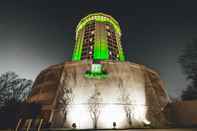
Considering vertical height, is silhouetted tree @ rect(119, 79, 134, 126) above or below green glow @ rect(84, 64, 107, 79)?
below

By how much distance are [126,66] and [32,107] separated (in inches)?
639

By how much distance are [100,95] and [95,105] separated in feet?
5.86

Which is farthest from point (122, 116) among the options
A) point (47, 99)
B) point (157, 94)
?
point (47, 99)

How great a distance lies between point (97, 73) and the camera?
108 ft

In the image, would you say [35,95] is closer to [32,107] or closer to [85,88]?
[32,107]

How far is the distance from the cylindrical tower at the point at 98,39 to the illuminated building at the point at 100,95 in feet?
42.1

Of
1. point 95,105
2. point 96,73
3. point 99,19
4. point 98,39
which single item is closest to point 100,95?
point 95,105

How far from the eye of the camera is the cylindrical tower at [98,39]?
48875 mm

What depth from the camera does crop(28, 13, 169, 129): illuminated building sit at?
30250mm

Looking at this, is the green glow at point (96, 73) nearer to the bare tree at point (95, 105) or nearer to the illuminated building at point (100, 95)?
the illuminated building at point (100, 95)

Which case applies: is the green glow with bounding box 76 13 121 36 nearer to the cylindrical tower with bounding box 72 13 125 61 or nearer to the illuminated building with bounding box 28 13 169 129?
the cylindrical tower with bounding box 72 13 125 61

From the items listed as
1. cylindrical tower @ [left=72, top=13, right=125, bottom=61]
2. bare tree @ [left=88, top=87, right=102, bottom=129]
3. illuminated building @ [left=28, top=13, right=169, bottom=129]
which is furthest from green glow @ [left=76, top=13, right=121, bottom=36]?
bare tree @ [left=88, top=87, right=102, bottom=129]

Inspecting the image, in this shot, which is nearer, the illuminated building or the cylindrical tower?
the illuminated building

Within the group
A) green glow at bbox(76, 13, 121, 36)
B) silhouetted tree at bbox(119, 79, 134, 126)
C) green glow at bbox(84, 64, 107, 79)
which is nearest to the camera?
silhouetted tree at bbox(119, 79, 134, 126)
